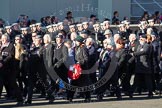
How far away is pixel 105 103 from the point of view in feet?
48.8

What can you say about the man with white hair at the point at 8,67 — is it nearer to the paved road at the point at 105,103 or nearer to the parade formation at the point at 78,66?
the parade formation at the point at 78,66

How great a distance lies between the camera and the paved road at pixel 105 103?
1435 centimetres

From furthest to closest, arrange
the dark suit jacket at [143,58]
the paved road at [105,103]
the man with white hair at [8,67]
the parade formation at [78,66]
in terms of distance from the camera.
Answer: the dark suit jacket at [143,58] → the parade formation at [78,66] → the paved road at [105,103] → the man with white hair at [8,67]

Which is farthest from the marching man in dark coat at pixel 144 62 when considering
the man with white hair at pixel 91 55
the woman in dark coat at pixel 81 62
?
the woman in dark coat at pixel 81 62

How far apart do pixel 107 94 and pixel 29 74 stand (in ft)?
8.91

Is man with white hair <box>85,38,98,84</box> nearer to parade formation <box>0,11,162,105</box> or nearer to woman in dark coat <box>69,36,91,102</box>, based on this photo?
parade formation <box>0,11,162,105</box>

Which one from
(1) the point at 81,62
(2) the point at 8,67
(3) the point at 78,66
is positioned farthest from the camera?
(1) the point at 81,62

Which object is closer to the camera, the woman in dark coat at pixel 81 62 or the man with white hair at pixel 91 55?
the woman in dark coat at pixel 81 62

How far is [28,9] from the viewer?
83.4 ft

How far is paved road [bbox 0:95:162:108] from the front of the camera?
14352mm

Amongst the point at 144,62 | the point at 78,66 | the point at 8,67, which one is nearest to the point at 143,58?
the point at 144,62

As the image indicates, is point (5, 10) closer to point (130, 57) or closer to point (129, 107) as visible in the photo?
point (130, 57)

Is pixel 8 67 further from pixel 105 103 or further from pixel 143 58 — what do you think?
pixel 143 58

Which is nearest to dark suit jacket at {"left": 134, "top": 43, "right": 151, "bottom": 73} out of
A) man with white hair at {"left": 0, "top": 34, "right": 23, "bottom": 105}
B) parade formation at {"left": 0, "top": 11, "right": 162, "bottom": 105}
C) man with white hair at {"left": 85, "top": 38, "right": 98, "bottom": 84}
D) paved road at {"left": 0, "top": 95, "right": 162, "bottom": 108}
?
parade formation at {"left": 0, "top": 11, "right": 162, "bottom": 105}
